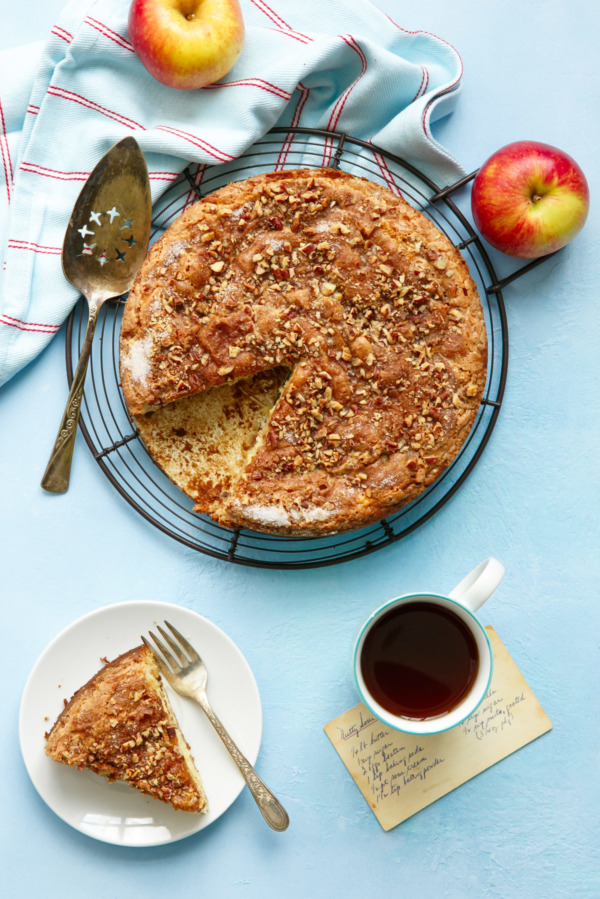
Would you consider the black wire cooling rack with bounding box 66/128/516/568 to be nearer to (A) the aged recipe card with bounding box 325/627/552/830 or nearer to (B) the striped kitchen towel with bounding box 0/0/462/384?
(B) the striped kitchen towel with bounding box 0/0/462/384

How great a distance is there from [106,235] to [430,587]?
1.96 meters

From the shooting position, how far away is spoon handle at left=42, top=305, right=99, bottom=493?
9.16ft

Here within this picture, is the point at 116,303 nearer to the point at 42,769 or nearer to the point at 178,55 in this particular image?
the point at 178,55

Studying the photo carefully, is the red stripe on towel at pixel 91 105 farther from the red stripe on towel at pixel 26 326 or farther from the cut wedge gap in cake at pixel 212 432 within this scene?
the cut wedge gap in cake at pixel 212 432

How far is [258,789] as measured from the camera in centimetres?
268

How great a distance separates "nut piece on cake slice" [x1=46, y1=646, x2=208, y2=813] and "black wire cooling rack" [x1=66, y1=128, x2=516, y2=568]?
0.61 m

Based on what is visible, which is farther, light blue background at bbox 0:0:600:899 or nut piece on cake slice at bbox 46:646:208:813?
light blue background at bbox 0:0:600:899

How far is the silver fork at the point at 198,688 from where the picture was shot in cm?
268

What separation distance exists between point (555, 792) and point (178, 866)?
1.59m

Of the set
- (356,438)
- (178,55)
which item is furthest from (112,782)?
(178,55)

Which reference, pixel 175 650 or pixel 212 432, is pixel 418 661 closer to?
pixel 175 650

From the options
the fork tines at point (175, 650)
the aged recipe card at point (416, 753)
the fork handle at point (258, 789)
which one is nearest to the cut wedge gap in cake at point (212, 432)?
the fork tines at point (175, 650)

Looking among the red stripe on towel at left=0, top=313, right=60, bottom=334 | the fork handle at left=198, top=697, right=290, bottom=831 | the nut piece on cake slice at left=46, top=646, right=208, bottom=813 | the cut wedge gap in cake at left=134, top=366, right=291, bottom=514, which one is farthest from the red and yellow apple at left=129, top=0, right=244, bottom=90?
the fork handle at left=198, top=697, right=290, bottom=831

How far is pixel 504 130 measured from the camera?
9.68 ft
